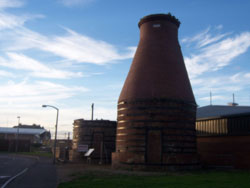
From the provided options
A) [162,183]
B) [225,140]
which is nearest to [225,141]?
[225,140]

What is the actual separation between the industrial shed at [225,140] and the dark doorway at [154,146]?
22.5 ft

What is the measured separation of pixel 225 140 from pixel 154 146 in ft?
23.6

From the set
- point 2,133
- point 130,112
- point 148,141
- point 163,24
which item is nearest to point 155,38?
point 163,24

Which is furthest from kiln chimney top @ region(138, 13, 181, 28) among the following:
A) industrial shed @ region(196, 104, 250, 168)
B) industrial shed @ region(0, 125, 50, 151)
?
industrial shed @ region(0, 125, 50, 151)

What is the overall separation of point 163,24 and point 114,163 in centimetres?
1243

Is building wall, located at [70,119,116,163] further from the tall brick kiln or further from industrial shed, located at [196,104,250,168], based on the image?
industrial shed, located at [196,104,250,168]

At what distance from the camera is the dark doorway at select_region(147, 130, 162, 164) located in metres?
20.7

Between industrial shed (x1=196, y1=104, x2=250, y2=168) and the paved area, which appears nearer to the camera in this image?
the paved area

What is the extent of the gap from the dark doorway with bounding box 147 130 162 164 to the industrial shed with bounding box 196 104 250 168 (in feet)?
22.5

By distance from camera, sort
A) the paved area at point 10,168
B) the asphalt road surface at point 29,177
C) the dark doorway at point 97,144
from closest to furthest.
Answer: the asphalt road surface at point 29,177 < the paved area at point 10,168 < the dark doorway at point 97,144

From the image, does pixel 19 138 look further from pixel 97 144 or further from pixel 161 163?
pixel 161 163

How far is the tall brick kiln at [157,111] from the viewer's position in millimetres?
20875

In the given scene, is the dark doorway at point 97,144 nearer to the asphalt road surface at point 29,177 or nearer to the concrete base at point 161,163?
the asphalt road surface at point 29,177

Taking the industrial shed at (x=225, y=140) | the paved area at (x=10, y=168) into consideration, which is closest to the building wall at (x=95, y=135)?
the paved area at (x=10, y=168)
